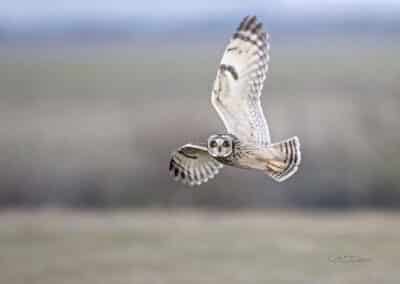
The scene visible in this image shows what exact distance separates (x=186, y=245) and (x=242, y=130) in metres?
1.51

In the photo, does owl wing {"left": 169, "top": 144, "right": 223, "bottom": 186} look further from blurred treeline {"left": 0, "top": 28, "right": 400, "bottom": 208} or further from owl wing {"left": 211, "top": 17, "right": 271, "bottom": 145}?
blurred treeline {"left": 0, "top": 28, "right": 400, "bottom": 208}

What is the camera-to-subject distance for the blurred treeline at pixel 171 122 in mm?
3236

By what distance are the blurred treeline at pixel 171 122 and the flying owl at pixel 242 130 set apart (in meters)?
0.53

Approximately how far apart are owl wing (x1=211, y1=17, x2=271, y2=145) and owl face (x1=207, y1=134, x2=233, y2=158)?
6 centimetres

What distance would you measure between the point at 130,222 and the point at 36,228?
29 cm

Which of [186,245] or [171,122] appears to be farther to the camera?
[186,245]

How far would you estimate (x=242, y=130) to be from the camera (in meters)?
2.33

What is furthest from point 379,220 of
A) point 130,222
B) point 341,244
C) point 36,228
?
point 36,228

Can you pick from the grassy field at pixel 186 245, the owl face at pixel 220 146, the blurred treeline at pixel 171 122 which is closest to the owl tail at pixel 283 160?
the owl face at pixel 220 146

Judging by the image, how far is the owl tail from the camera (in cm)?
234

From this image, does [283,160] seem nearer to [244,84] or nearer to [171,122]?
[244,84]

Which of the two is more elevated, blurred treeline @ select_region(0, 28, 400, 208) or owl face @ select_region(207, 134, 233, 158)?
blurred treeline @ select_region(0, 28, 400, 208)
